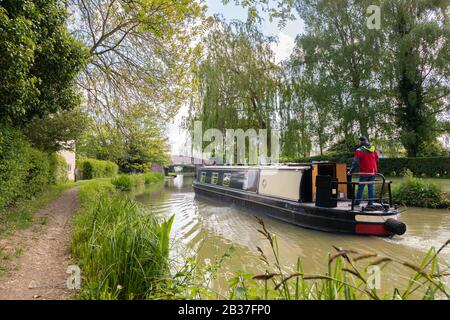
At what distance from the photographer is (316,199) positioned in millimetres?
6895

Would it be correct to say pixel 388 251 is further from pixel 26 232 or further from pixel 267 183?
pixel 26 232

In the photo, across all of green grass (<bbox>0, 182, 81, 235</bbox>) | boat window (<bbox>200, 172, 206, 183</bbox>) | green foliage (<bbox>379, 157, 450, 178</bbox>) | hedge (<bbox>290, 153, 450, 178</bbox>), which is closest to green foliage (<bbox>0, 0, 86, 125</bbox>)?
green grass (<bbox>0, 182, 81, 235</bbox>)

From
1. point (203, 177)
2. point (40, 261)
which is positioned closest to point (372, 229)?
point (40, 261)

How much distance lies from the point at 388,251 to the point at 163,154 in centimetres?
2731

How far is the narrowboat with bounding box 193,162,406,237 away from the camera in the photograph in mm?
6152

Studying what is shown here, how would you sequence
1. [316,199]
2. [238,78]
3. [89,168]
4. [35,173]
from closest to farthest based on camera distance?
[316,199] < [35,173] < [238,78] < [89,168]

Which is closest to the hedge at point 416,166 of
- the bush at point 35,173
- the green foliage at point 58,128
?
the green foliage at point 58,128

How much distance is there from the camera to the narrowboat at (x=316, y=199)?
6152mm

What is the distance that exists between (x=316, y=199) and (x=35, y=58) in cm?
658

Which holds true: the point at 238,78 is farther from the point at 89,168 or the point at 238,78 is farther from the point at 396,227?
the point at 89,168

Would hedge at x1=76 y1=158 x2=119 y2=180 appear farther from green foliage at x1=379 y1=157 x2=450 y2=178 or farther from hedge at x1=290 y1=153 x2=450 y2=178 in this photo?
green foliage at x1=379 y1=157 x2=450 y2=178

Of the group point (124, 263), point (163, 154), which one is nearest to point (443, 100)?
point (124, 263)

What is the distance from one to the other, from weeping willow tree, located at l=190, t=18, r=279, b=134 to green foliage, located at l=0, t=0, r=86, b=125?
829 centimetres
